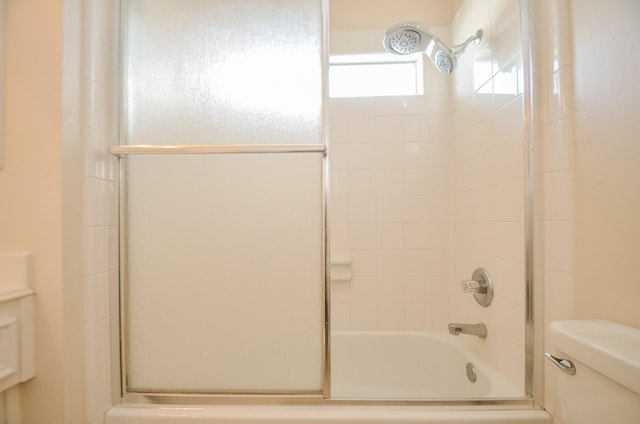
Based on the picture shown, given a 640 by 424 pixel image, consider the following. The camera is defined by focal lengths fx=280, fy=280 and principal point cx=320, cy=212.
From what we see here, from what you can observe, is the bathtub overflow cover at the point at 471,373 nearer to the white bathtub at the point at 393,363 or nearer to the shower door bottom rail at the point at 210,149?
the white bathtub at the point at 393,363

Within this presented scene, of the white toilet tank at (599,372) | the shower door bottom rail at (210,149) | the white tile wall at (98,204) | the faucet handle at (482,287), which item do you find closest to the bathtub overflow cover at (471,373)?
the faucet handle at (482,287)

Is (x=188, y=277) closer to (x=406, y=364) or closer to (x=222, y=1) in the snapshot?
(x=222, y=1)

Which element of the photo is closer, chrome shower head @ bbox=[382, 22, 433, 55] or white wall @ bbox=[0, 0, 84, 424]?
white wall @ bbox=[0, 0, 84, 424]

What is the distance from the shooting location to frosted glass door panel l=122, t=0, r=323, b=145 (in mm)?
903

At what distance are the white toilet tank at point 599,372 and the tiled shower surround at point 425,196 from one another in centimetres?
13

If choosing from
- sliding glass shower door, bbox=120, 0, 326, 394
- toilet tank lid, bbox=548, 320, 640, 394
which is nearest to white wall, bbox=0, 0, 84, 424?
sliding glass shower door, bbox=120, 0, 326, 394

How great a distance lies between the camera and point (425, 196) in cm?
161

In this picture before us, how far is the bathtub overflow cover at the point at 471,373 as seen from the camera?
3.97 feet

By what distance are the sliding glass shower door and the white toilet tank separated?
24.3 inches

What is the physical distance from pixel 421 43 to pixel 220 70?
3.03ft

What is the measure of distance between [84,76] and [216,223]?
0.57 m

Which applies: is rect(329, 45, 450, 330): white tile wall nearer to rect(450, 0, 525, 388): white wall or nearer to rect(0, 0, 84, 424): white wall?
rect(450, 0, 525, 388): white wall

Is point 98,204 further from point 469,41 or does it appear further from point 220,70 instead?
point 469,41

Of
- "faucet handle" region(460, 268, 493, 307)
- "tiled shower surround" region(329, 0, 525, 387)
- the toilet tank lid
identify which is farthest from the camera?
"tiled shower surround" region(329, 0, 525, 387)
